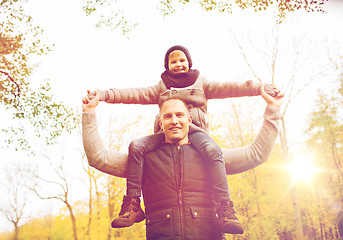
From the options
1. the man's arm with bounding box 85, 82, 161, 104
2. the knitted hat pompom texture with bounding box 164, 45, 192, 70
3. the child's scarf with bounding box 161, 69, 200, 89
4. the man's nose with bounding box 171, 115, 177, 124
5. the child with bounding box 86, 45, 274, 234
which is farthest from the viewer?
the knitted hat pompom texture with bounding box 164, 45, 192, 70

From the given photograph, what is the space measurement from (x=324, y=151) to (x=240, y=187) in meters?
13.3

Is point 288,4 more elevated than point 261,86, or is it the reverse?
point 288,4

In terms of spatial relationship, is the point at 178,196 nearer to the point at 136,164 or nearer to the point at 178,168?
the point at 178,168

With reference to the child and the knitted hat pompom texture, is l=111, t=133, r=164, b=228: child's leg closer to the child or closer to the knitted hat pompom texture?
the child

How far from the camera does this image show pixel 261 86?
7.70 feet

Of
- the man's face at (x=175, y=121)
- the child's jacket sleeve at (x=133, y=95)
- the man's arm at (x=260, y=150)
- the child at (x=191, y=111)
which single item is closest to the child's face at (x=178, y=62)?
the child at (x=191, y=111)

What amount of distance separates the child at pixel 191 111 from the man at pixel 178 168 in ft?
0.24

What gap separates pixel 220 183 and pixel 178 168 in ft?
1.00

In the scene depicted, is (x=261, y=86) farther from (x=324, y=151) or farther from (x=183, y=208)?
(x=324, y=151)

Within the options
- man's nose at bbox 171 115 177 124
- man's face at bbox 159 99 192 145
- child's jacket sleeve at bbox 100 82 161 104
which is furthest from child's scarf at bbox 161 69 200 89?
man's nose at bbox 171 115 177 124

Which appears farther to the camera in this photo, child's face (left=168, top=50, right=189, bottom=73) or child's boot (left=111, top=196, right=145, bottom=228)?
child's face (left=168, top=50, right=189, bottom=73)

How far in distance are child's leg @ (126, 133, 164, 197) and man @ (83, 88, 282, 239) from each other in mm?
50

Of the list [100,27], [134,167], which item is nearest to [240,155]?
[134,167]

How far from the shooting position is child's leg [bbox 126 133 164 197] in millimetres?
2142
